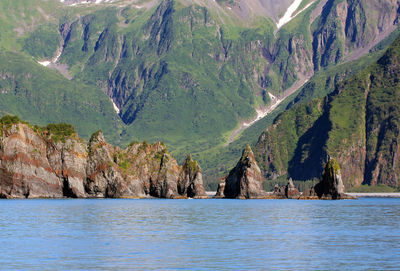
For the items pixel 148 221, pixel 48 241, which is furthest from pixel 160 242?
pixel 148 221

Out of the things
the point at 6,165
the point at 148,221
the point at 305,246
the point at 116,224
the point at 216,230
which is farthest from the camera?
the point at 6,165

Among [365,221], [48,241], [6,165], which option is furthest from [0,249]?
[6,165]

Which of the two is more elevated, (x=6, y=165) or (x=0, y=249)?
(x=6, y=165)

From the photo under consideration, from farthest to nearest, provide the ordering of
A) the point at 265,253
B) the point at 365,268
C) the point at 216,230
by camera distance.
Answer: the point at 216,230
the point at 265,253
the point at 365,268

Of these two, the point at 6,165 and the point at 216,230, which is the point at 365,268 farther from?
the point at 6,165

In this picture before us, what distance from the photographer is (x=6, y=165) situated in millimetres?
198250

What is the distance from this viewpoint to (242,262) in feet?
197

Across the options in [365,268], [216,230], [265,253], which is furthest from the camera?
[216,230]

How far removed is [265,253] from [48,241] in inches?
1019

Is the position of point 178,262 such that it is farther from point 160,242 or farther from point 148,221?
point 148,221

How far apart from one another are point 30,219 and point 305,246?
54.1m

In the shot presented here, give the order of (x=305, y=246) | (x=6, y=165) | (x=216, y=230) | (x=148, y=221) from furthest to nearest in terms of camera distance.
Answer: (x=6, y=165) → (x=148, y=221) → (x=216, y=230) → (x=305, y=246)

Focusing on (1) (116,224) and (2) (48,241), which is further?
(1) (116,224)

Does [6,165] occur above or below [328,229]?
above
